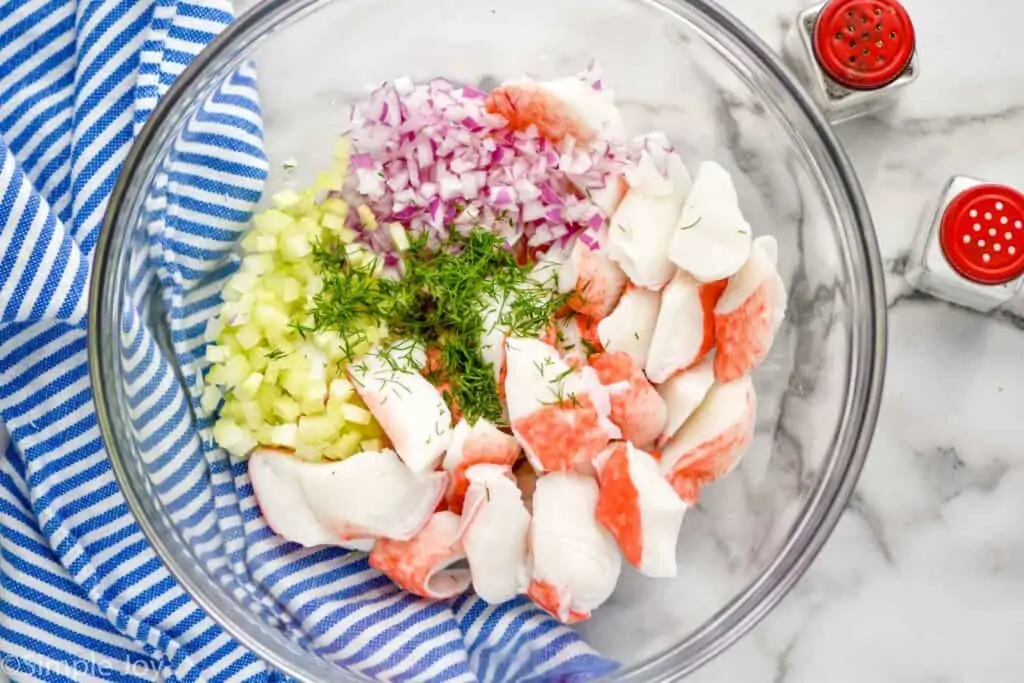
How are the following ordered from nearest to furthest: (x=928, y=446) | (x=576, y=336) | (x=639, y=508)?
(x=639, y=508) → (x=576, y=336) → (x=928, y=446)

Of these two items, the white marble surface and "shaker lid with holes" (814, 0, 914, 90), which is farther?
the white marble surface

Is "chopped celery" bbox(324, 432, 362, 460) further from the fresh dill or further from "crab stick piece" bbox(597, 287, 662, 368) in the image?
"crab stick piece" bbox(597, 287, 662, 368)

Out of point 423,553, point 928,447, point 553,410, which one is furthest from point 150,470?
point 928,447

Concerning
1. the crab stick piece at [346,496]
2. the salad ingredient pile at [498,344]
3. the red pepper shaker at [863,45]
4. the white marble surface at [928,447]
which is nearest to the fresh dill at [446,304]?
the salad ingredient pile at [498,344]

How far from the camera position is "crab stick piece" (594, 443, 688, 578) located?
1.13 meters

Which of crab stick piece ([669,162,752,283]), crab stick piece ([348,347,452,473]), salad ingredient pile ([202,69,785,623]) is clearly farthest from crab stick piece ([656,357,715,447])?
crab stick piece ([348,347,452,473])

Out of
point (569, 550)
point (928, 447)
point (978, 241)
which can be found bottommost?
point (928, 447)

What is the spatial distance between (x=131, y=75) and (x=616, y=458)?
0.71 meters

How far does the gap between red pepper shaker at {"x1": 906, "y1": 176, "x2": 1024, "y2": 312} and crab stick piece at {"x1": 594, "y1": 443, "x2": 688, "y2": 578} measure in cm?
42

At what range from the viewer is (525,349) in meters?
1.16

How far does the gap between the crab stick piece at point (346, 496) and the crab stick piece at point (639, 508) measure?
18 centimetres

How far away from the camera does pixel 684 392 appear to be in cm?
119

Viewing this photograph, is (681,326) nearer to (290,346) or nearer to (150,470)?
(290,346)

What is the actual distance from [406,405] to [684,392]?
0.30 m
